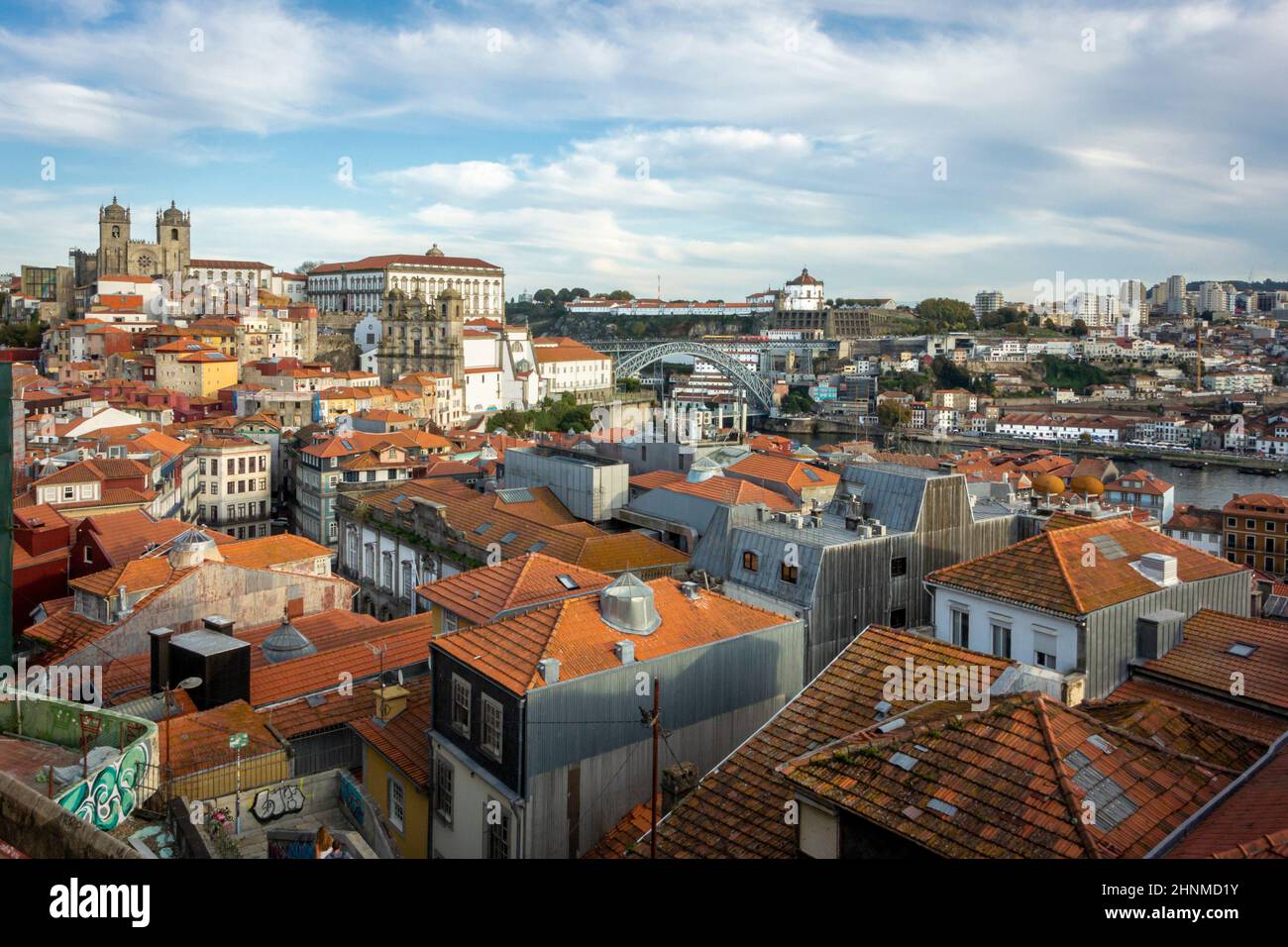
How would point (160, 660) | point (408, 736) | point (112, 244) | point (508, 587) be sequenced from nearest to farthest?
1. point (408, 736)
2. point (508, 587)
3. point (160, 660)
4. point (112, 244)

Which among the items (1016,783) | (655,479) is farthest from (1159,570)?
(655,479)

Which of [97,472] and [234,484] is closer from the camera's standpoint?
[97,472]

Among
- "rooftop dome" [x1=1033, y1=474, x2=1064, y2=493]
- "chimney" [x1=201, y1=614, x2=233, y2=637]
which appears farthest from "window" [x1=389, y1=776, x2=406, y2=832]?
"rooftop dome" [x1=1033, y1=474, x2=1064, y2=493]

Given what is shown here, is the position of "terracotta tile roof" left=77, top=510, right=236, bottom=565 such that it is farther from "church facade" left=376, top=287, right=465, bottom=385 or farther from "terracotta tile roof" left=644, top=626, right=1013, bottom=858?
"church facade" left=376, top=287, right=465, bottom=385

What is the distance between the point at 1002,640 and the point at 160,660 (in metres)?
5.79

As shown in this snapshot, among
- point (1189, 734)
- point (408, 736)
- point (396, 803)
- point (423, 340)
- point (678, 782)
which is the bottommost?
point (396, 803)

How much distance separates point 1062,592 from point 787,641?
1.67 meters

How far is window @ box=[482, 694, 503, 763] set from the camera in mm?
5477

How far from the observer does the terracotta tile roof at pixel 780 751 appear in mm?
4512

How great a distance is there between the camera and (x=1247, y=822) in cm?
337

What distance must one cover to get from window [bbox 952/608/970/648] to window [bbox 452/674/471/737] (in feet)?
10.7

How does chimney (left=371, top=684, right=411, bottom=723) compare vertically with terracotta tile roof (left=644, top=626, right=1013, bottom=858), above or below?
below

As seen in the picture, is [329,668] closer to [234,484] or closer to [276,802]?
[276,802]

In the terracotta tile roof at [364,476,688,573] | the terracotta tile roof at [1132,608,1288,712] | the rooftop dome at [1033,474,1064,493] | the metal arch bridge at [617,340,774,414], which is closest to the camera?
the terracotta tile roof at [1132,608,1288,712]
